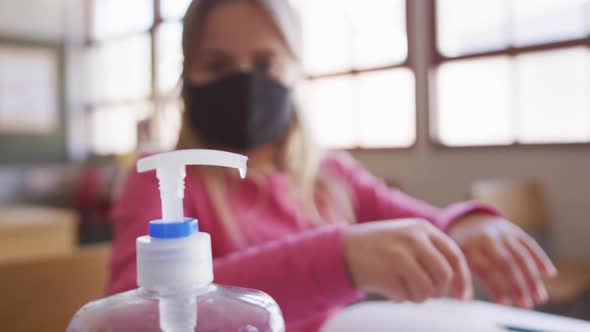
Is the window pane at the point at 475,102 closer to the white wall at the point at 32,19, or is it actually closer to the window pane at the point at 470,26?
the window pane at the point at 470,26

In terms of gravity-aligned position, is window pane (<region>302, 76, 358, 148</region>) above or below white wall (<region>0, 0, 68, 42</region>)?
below

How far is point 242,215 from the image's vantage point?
0.57 meters

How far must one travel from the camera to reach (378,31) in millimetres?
2328

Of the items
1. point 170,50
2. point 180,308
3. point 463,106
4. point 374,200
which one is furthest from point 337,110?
point 180,308

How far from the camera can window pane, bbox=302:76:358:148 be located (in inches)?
97.1

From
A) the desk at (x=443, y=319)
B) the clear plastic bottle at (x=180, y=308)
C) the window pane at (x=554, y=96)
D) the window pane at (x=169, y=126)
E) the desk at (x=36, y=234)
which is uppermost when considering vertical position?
the window pane at (x=554, y=96)

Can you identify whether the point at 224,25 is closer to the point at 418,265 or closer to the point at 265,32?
the point at 265,32

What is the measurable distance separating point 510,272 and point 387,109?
78.2 inches

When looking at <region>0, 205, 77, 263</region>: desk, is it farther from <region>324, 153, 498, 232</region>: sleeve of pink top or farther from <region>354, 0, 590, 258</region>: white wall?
<region>324, 153, 498, 232</region>: sleeve of pink top

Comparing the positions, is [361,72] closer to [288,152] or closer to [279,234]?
[288,152]

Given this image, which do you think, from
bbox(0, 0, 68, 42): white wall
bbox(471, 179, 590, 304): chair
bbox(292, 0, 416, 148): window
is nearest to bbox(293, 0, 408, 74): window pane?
bbox(292, 0, 416, 148): window

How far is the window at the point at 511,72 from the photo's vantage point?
1.86 metres

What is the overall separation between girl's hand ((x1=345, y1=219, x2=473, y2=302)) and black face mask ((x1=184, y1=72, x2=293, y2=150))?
25 cm

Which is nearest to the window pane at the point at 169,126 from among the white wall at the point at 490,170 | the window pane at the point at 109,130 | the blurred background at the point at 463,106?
the blurred background at the point at 463,106
